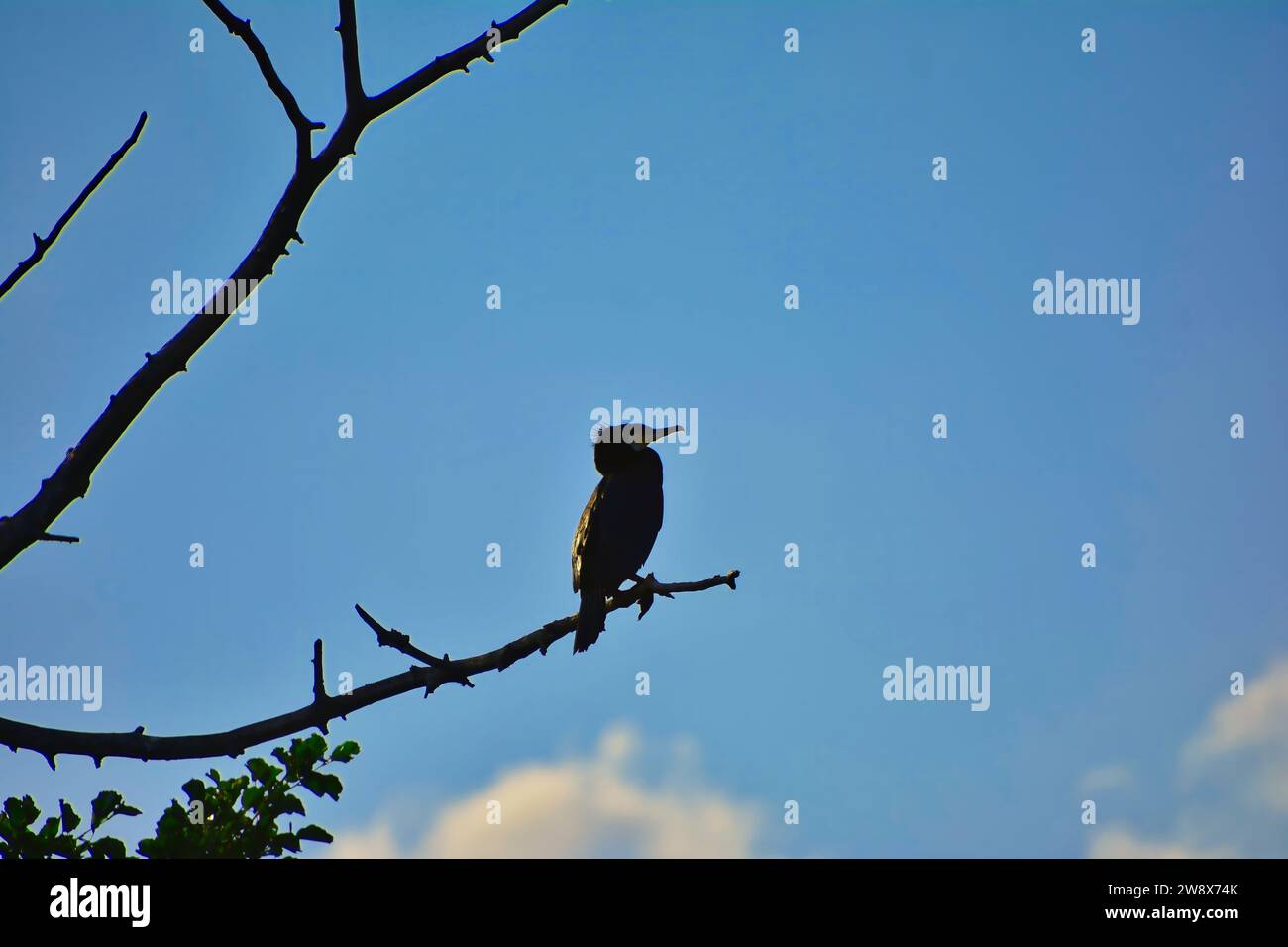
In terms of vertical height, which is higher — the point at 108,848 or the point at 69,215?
the point at 69,215

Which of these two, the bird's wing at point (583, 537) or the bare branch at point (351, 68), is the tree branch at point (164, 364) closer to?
the bare branch at point (351, 68)

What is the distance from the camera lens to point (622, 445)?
30.5 feet

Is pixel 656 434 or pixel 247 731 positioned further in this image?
pixel 656 434

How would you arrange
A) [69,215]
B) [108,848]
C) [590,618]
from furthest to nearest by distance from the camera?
[590,618], [108,848], [69,215]

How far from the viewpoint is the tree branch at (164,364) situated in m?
3.33

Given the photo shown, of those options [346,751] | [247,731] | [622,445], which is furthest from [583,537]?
[247,731]

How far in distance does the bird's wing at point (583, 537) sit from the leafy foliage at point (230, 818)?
117 inches

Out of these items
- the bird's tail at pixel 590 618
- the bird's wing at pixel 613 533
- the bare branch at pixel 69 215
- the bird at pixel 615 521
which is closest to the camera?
the bare branch at pixel 69 215

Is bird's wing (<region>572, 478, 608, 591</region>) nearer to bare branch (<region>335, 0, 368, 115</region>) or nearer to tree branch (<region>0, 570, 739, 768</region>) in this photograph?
tree branch (<region>0, 570, 739, 768</region>)

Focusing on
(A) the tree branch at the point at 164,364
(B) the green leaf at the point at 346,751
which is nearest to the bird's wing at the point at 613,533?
(B) the green leaf at the point at 346,751

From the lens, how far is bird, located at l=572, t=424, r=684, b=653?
7441 mm

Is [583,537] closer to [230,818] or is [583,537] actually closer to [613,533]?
[613,533]

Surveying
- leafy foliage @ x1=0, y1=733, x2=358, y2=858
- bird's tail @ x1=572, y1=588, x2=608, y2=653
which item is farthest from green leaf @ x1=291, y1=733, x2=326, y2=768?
bird's tail @ x1=572, y1=588, x2=608, y2=653

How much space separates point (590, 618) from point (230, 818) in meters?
2.50
